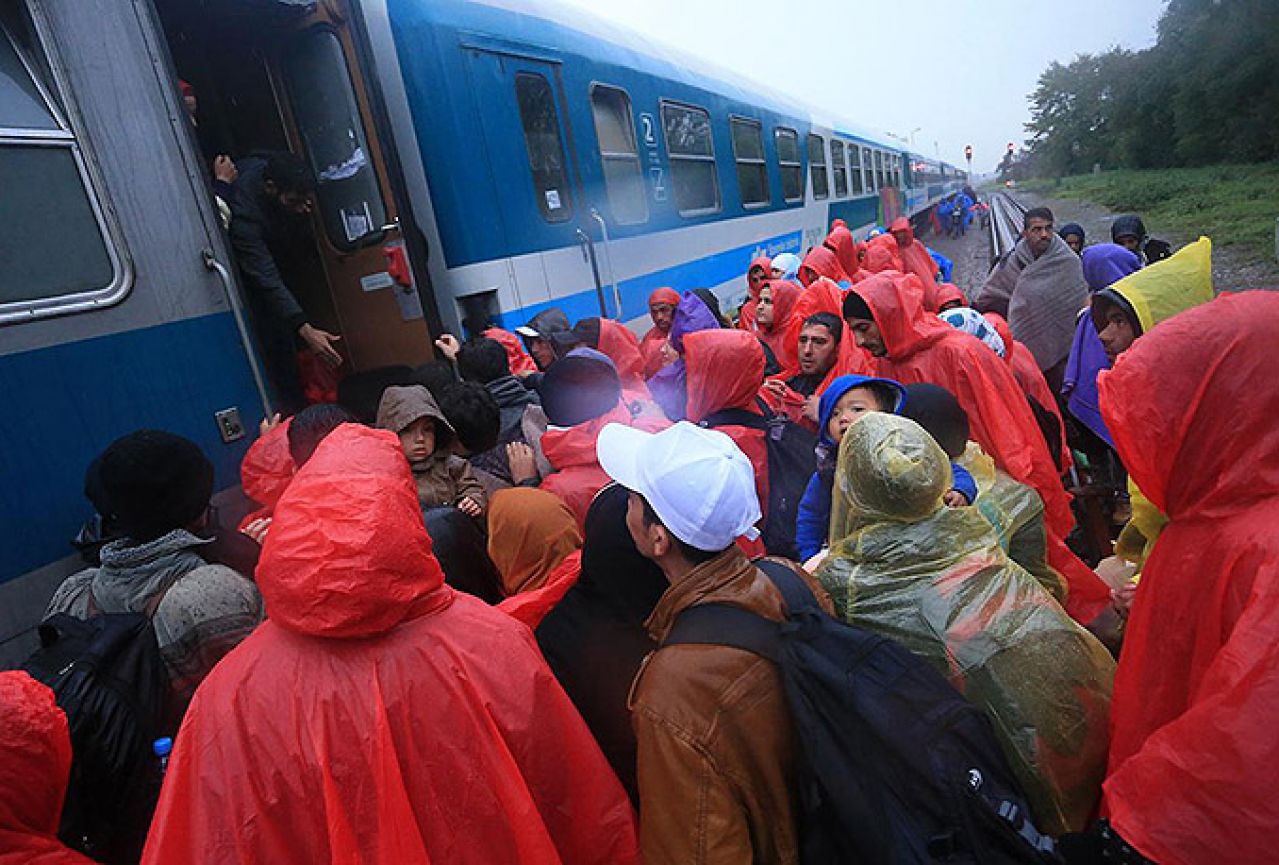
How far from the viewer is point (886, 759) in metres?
1.17

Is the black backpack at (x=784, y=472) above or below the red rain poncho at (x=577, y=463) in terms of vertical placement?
below

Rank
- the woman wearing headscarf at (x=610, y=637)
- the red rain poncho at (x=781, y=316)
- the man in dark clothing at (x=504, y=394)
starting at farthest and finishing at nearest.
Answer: the red rain poncho at (x=781, y=316)
the man in dark clothing at (x=504, y=394)
the woman wearing headscarf at (x=610, y=637)

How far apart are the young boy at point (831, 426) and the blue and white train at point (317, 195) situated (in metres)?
2.04

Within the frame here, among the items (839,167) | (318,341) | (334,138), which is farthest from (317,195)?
(839,167)

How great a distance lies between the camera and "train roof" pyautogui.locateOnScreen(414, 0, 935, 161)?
4.05m

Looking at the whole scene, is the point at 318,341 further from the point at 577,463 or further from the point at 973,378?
the point at 973,378

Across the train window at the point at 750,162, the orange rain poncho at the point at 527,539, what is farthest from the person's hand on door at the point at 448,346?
the train window at the point at 750,162

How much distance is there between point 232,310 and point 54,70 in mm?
873

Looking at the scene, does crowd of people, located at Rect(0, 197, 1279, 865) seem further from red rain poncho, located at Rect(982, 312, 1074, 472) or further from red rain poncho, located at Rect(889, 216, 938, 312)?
red rain poncho, located at Rect(889, 216, 938, 312)

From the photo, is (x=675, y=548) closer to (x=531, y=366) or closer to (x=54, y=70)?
(x=54, y=70)

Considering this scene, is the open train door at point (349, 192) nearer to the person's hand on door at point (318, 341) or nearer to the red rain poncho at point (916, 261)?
the person's hand on door at point (318, 341)

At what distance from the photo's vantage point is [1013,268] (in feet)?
18.7

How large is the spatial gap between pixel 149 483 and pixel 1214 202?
26.0 meters

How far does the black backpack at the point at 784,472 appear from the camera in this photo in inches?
121
